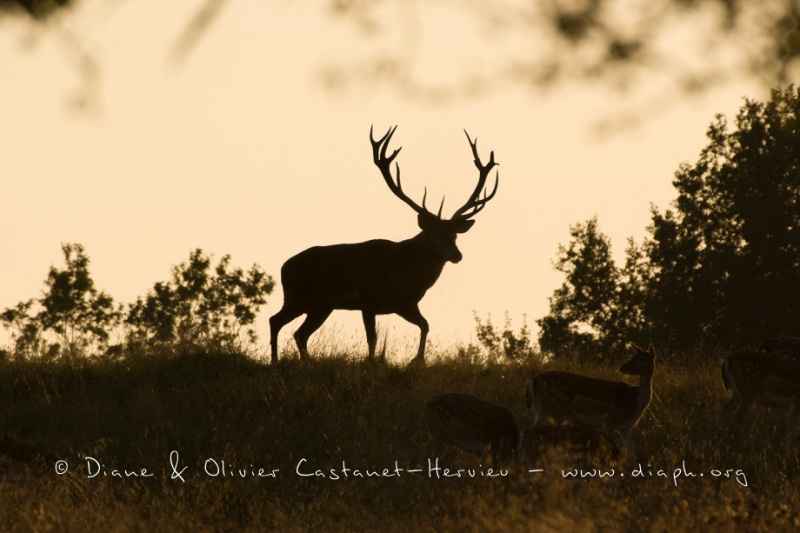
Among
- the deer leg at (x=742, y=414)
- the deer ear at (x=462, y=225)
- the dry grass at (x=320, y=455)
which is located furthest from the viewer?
the deer ear at (x=462, y=225)

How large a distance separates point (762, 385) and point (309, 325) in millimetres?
6240

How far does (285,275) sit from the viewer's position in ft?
57.9

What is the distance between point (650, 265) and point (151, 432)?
67.4 feet

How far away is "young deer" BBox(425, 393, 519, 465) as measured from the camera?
39.2 ft

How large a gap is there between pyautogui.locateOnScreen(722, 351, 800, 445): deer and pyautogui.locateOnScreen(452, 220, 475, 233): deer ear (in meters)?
4.99

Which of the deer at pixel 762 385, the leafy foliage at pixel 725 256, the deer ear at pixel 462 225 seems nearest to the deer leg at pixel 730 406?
the deer at pixel 762 385

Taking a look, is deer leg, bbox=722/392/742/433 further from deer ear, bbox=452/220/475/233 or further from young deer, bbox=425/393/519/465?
deer ear, bbox=452/220/475/233

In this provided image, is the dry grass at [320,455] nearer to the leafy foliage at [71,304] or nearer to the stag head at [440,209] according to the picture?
the stag head at [440,209]

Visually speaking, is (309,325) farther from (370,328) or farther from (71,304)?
(71,304)

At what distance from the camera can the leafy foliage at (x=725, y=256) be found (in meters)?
29.1

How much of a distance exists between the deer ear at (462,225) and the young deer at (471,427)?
5.82 metres

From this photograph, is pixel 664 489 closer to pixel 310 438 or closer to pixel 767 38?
pixel 310 438

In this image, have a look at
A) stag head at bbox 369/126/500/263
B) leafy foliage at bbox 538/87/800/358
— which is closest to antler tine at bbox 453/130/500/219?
stag head at bbox 369/126/500/263

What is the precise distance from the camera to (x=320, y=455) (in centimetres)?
1298
